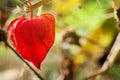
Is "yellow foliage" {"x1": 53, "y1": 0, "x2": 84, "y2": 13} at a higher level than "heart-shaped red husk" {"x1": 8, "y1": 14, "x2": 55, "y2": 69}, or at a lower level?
lower

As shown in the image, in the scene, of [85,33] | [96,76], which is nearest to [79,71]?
[85,33]

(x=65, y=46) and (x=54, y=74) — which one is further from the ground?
(x=65, y=46)

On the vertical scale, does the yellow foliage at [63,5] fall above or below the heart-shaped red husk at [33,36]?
below

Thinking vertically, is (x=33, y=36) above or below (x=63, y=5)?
above

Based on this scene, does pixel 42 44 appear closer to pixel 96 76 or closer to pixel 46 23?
pixel 46 23

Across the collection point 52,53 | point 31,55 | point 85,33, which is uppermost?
point 31,55

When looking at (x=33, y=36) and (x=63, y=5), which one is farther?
(x=63, y=5)

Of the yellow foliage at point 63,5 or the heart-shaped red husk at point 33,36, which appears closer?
the heart-shaped red husk at point 33,36

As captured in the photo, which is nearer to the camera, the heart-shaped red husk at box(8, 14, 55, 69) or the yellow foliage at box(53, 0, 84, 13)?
the heart-shaped red husk at box(8, 14, 55, 69)
